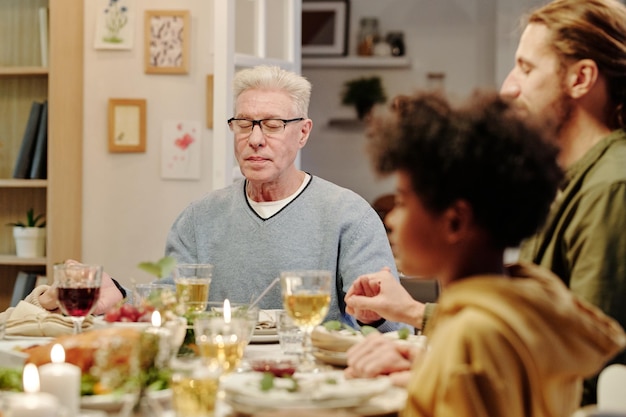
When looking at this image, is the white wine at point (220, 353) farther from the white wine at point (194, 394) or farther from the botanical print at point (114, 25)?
the botanical print at point (114, 25)

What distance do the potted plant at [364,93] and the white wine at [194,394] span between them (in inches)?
242

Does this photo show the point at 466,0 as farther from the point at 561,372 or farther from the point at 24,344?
the point at 561,372

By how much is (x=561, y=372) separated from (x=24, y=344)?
119 centimetres

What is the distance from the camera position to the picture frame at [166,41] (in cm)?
450

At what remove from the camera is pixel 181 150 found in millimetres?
4547

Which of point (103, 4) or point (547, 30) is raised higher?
point (103, 4)

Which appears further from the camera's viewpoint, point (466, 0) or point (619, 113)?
point (466, 0)

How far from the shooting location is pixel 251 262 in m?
2.91

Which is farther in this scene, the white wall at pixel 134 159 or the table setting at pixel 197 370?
the white wall at pixel 134 159

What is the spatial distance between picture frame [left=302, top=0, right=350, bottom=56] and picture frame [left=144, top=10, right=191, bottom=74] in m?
2.98

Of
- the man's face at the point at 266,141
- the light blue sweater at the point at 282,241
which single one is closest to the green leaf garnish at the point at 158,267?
the light blue sweater at the point at 282,241

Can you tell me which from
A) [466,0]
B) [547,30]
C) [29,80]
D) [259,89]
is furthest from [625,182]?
[466,0]

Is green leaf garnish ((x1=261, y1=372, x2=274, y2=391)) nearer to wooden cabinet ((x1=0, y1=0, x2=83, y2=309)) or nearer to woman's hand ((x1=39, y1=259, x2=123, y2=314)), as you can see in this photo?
woman's hand ((x1=39, y1=259, x2=123, y2=314))

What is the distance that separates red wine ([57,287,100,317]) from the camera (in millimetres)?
1885
